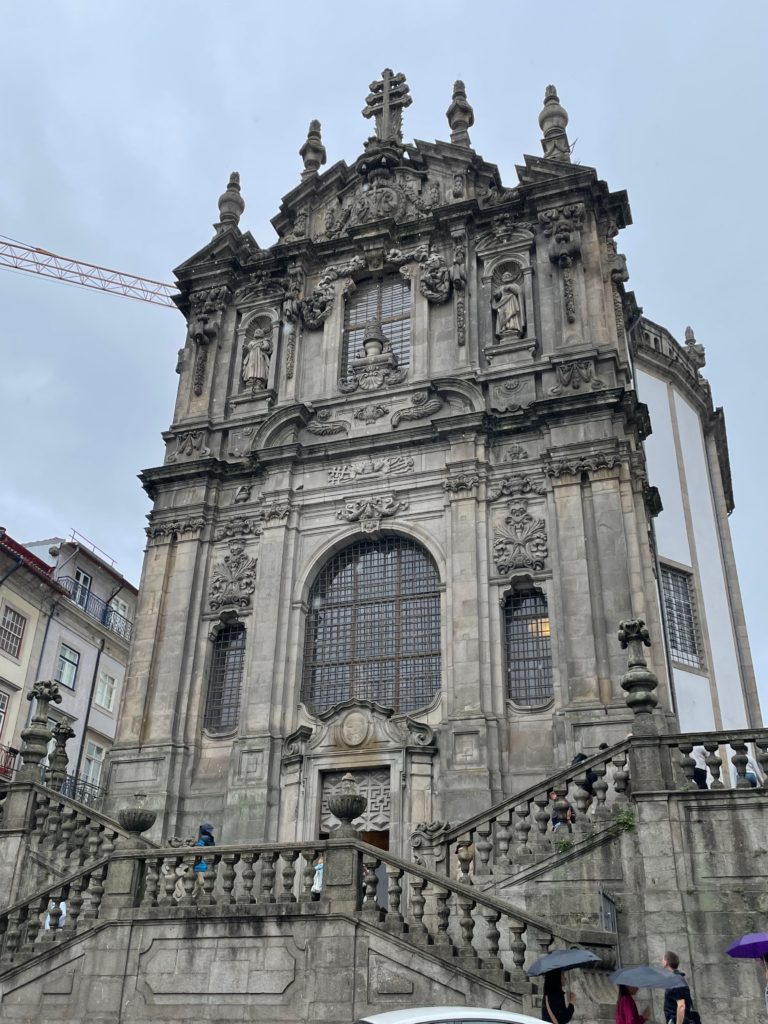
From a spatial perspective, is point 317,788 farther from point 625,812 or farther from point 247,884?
point 625,812

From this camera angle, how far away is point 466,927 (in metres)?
11.7

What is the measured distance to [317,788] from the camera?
1930 cm

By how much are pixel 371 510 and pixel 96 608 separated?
20.2 meters

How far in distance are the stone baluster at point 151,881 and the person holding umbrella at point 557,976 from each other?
584cm

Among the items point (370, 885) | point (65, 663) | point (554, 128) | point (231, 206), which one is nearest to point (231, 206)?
point (231, 206)

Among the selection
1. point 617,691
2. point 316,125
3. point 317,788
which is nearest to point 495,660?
point 617,691

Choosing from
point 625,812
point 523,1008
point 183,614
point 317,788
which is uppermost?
point 183,614

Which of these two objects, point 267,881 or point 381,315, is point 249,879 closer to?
point 267,881

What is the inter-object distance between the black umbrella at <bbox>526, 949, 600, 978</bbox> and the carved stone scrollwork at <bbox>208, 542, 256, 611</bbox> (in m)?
13.6

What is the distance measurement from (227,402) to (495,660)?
34.4 feet

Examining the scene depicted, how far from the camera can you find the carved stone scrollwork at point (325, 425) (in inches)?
934

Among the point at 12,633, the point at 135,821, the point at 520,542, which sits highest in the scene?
the point at 12,633

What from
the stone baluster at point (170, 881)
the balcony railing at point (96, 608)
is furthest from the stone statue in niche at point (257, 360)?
the balcony railing at point (96, 608)

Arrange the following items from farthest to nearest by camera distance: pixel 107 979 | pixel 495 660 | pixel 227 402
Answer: pixel 227 402
pixel 495 660
pixel 107 979
